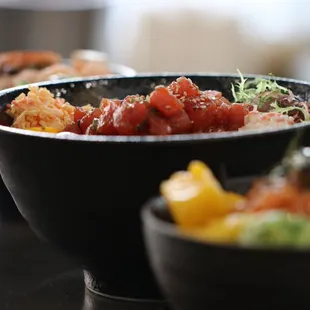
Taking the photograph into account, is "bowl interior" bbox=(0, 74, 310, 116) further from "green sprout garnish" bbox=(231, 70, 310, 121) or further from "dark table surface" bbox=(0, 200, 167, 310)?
"dark table surface" bbox=(0, 200, 167, 310)

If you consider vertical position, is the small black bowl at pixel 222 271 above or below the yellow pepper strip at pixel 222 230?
below

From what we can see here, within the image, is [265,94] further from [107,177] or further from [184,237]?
[184,237]

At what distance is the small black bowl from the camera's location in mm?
729

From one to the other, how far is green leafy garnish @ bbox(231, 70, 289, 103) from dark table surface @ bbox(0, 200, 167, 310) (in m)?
0.36

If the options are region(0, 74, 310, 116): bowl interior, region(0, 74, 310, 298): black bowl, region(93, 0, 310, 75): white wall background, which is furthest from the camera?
region(93, 0, 310, 75): white wall background

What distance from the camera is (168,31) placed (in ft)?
17.3

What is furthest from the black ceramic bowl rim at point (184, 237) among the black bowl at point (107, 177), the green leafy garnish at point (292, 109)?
the green leafy garnish at point (292, 109)

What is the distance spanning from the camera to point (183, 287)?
2.63 ft

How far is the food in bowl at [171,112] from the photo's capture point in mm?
1115

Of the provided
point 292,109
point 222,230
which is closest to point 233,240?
point 222,230

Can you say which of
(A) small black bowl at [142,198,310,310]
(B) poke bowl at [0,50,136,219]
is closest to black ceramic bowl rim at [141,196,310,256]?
(A) small black bowl at [142,198,310,310]

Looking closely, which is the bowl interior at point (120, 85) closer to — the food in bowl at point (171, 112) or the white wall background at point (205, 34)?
the food in bowl at point (171, 112)

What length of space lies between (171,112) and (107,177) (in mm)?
176

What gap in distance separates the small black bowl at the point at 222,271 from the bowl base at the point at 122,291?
31 centimetres
